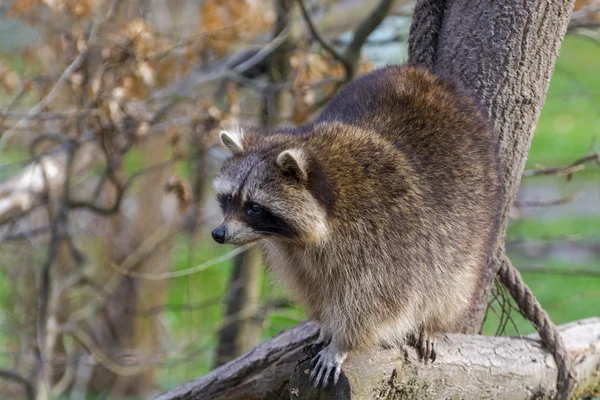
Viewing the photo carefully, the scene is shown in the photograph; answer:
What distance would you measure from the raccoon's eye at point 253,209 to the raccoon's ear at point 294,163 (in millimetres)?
140

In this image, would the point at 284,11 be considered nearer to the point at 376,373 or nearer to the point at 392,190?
the point at 392,190

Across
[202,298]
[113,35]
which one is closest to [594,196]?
[202,298]

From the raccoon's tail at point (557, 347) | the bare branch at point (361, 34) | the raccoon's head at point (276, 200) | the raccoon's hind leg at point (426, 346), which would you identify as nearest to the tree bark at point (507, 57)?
the raccoon's tail at point (557, 347)

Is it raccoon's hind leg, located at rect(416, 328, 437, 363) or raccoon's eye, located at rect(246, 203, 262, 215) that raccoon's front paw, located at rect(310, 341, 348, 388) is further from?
raccoon's eye, located at rect(246, 203, 262, 215)

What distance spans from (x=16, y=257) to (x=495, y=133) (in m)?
4.41

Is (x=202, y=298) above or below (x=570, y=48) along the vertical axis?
below

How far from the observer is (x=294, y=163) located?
247 centimetres

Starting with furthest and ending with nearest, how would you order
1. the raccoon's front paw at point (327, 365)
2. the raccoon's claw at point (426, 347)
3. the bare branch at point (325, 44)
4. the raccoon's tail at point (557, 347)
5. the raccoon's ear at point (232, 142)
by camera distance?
the bare branch at point (325, 44) → the raccoon's tail at point (557, 347) → the raccoon's ear at point (232, 142) → the raccoon's claw at point (426, 347) → the raccoon's front paw at point (327, 365)

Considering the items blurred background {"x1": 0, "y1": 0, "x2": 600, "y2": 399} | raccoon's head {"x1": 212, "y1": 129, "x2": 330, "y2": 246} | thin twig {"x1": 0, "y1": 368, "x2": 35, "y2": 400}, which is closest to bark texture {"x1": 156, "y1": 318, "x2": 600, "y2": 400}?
blurred background {"x1": 0, "y1": 0, "x2": 600, "y2": 399}

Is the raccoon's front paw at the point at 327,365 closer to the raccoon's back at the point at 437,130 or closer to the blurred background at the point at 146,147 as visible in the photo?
the blurred background at the point at 146,147

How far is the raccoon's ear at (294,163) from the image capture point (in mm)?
2472

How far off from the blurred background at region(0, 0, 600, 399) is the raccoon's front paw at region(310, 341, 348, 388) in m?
0.48

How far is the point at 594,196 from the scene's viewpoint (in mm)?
10648

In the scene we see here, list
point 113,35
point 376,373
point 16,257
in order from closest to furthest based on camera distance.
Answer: point 376,373 → point 113,35 → point 16,257
